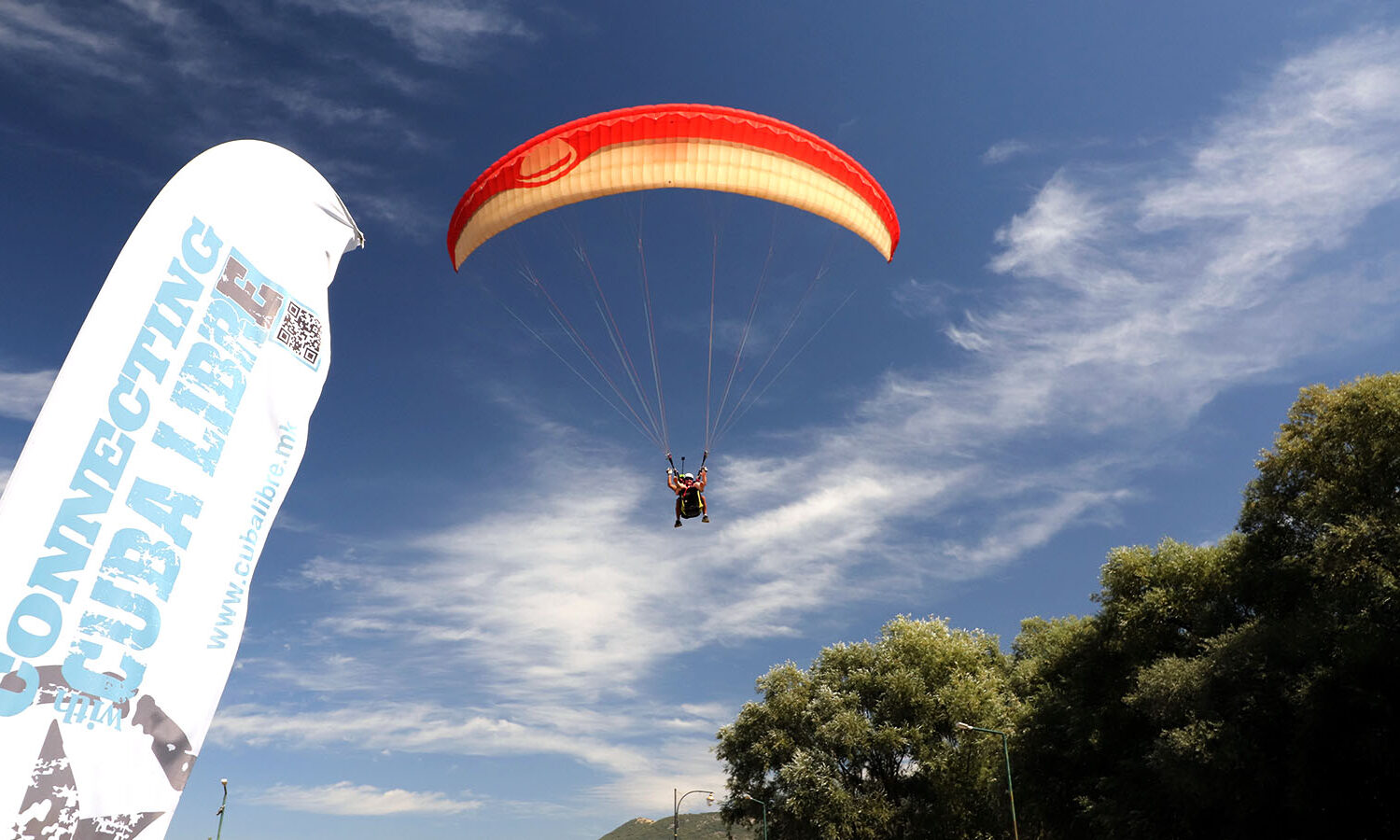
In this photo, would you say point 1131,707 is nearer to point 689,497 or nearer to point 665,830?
point 689,497

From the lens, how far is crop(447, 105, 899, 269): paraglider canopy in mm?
16203

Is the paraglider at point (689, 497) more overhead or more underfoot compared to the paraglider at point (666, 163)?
more underfoot

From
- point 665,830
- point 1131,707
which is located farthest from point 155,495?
point 665,830

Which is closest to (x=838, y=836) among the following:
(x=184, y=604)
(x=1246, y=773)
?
(x=1246, y=773)

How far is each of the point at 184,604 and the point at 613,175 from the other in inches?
479

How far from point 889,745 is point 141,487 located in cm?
3103

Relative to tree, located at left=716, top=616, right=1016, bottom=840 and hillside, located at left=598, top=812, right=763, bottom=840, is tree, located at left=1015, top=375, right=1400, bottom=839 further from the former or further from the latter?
hillside, located at left=598, top=812, right=763, bottom=840

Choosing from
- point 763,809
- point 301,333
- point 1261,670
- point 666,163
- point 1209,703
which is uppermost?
point 666,163

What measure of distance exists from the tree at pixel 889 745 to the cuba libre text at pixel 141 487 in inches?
1124

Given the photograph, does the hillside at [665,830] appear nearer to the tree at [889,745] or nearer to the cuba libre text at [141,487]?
the tree at [889,745]

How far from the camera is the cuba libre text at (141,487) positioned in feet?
18.8

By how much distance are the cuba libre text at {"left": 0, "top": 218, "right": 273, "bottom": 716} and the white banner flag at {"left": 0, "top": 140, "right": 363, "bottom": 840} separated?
1cm

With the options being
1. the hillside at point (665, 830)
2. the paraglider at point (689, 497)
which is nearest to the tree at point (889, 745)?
the paraglider at point (689, 497)

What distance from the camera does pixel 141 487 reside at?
21.0 ft
